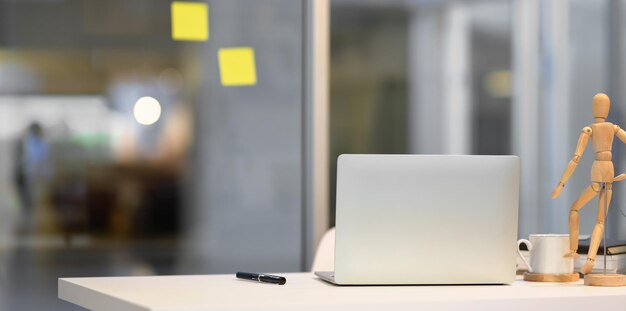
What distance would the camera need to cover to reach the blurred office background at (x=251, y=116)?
10.8 feet

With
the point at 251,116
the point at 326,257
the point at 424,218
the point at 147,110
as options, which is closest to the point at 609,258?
the point at 424,218

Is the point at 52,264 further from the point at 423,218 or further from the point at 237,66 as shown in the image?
the point at 423,218

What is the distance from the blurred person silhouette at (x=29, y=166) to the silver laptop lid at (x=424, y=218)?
1696mm

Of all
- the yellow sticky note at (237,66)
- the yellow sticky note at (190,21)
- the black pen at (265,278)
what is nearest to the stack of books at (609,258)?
the black pen at (265,278)

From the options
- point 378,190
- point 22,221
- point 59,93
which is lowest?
point 22,221

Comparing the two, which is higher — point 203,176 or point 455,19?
point 455,19

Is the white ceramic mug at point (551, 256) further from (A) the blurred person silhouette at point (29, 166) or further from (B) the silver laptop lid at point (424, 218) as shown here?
(A) the blurred person silhouette at point (29, 166)

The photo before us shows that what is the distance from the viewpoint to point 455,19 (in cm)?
392

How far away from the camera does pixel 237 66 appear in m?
3.54

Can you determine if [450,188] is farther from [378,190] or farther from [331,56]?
[331,56]

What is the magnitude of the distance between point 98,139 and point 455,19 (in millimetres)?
1583

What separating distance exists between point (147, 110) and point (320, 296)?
1.81m

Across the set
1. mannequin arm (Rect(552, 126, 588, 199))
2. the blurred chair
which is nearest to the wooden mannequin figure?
mannequin arm (Rect(552, 126, 588, 199))

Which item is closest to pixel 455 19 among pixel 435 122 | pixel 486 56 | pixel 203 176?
pixel 486 56
